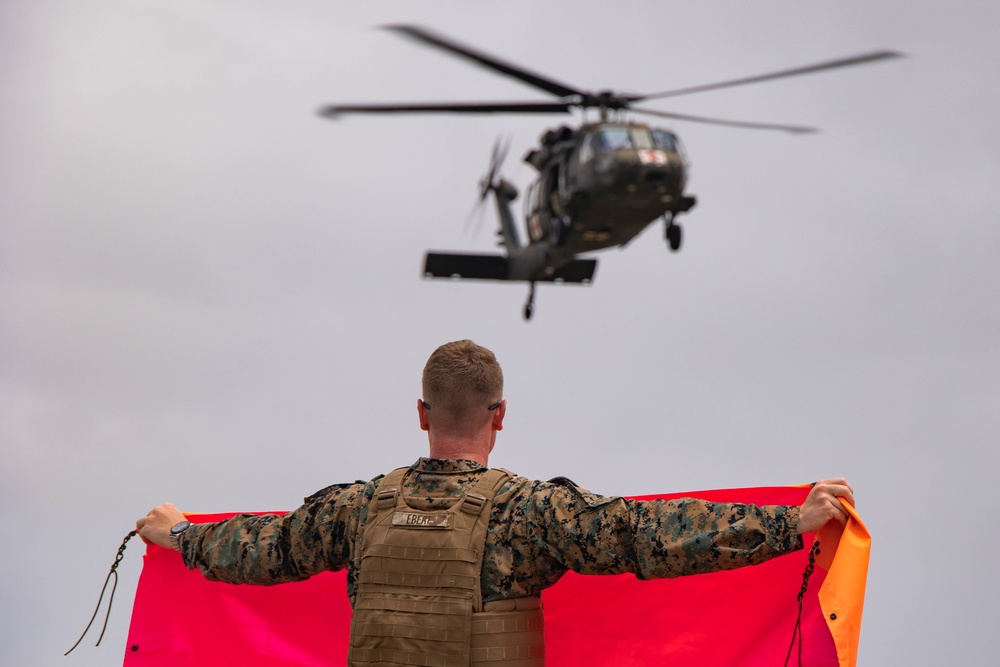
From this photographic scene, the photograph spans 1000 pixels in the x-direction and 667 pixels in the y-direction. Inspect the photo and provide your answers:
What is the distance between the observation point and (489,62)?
25.7 ft

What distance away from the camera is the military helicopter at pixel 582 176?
7.52 meters

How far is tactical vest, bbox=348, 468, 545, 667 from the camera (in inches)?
153

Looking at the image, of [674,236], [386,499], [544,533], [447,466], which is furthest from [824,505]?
[674,236]

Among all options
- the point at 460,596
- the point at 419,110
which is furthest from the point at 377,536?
the point at 419,110

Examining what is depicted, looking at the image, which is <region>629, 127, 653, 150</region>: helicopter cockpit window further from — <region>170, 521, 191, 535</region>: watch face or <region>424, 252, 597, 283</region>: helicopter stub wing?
<region>170, 521, 191, 535</region>: watch face

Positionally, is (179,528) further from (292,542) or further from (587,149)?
(587,149)

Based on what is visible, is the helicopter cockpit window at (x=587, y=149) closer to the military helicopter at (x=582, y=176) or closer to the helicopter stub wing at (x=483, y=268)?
the military helicopter at (x=582, y=176)

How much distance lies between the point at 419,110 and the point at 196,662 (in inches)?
157

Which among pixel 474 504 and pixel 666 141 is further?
pixel 666 141

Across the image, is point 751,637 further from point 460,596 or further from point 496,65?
point 496,65

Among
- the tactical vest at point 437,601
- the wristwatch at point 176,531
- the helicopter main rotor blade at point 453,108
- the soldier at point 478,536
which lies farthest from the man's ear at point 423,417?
the helicopter main rotor blade at point 453,108

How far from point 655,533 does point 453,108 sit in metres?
4.52

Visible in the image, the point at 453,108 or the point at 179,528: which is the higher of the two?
the point at 453,108

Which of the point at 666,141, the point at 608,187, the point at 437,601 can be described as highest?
the point at 666,141
